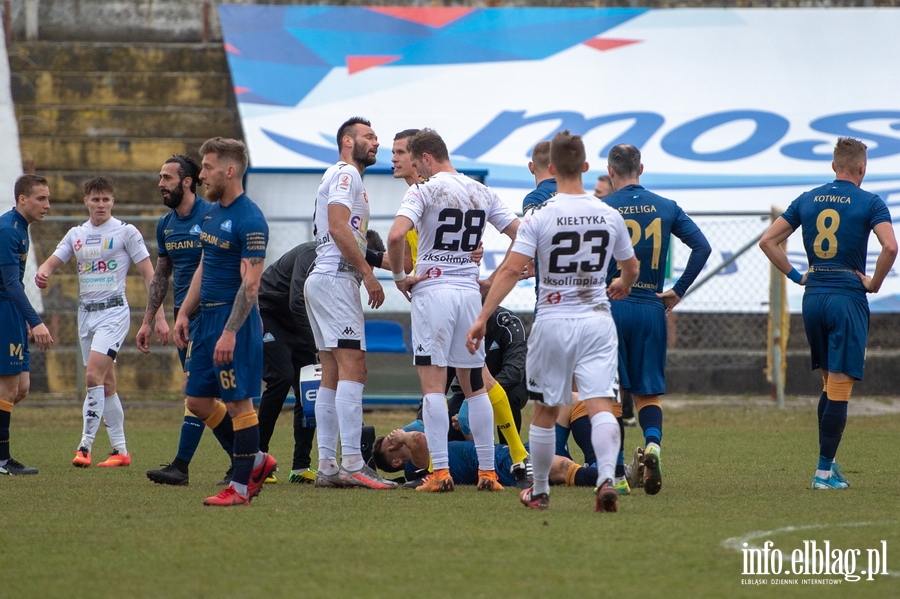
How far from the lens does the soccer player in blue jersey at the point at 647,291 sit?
727 cm

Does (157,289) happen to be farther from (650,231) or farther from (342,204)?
(650,231)

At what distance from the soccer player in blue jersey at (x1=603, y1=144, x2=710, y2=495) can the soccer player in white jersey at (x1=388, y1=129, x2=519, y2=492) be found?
0.89 metres

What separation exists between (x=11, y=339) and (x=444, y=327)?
145 inches

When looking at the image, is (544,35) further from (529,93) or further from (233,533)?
(233,533)

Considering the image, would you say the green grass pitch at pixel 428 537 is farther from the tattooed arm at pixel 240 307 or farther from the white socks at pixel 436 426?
the tattooed arm at pixel 240 307

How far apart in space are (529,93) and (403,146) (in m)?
9.63

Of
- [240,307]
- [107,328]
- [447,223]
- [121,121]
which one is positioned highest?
[121,121]

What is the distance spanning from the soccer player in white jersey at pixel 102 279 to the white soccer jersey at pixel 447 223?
3291 millimetres

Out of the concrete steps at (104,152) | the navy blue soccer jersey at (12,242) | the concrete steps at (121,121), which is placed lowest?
the navy blue soccer jersey at (12,242)

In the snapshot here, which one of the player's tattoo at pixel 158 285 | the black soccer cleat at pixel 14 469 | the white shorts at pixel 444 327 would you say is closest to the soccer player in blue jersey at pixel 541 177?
the white shorts at pixel 444 327

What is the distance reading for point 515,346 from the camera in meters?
8.45

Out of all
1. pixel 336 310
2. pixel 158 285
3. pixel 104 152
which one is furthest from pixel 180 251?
pixel 104 152

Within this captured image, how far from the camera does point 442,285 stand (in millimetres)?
7207

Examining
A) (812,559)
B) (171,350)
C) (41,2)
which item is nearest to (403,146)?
(812,559)
